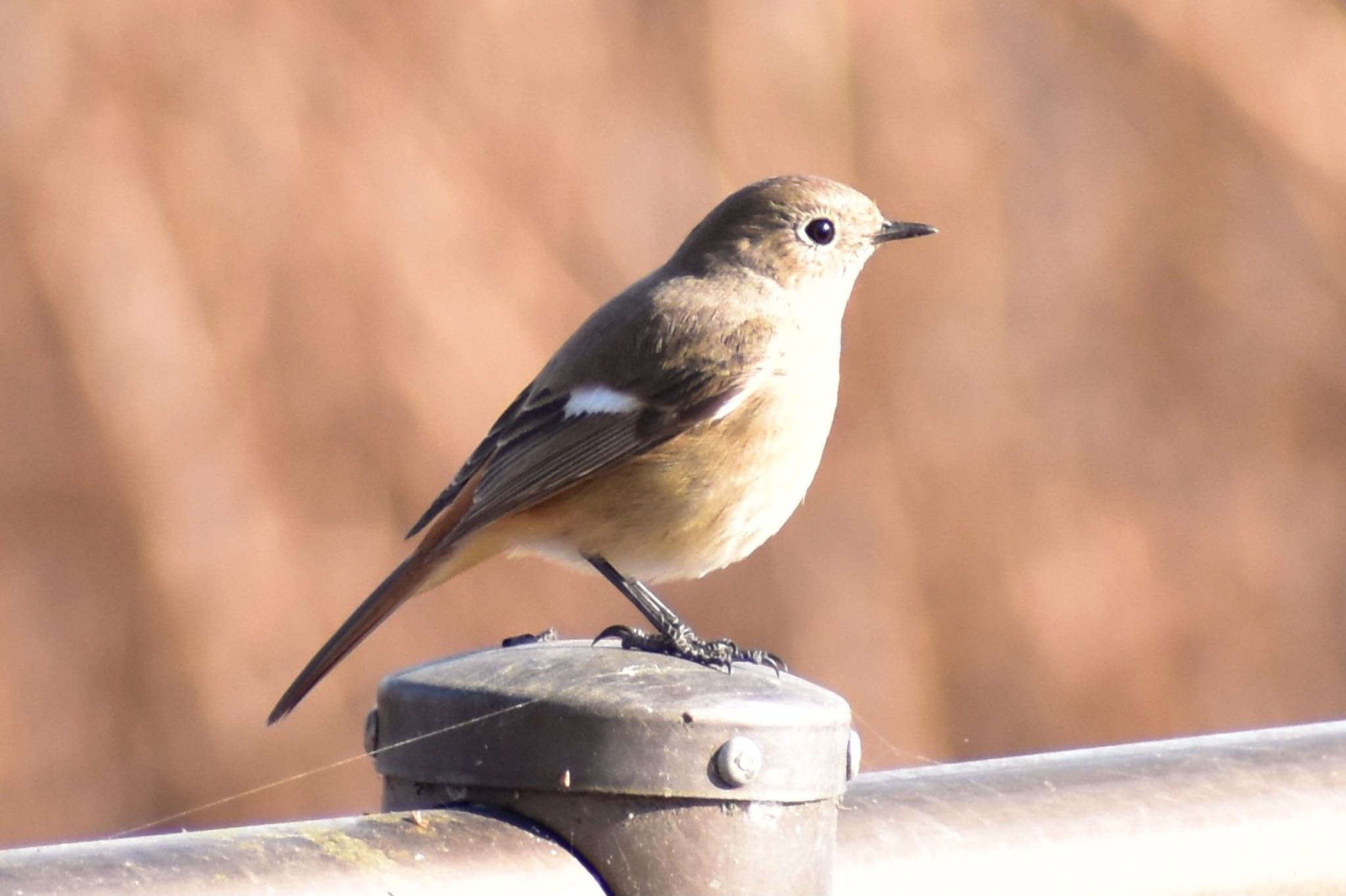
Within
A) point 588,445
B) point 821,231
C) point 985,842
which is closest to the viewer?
point 985,842

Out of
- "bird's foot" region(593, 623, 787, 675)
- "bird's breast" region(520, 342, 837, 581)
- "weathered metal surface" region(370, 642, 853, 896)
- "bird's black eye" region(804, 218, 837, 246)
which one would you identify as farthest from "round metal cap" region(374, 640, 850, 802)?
"bird's black eye" region(804, 218, 837, 246)

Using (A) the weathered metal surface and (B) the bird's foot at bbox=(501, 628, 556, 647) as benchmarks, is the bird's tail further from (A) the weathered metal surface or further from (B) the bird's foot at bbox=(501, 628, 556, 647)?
(A) the weathered metal surface

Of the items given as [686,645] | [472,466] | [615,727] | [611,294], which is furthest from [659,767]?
[611,294]

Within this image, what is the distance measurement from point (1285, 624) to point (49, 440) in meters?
5.00

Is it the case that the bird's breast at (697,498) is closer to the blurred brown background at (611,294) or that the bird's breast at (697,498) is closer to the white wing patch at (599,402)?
the white wing patch at (599,402)

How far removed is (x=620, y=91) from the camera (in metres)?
7.23

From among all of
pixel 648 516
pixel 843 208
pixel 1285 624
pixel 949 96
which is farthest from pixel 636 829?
pixel 1285 624

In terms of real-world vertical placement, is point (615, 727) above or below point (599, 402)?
below

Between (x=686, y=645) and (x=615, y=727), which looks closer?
(x=615, y=727)

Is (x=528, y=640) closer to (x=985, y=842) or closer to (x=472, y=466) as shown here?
(x=985, y=842)

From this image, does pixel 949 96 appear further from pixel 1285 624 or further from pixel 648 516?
pixel 648 516

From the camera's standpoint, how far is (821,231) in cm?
428

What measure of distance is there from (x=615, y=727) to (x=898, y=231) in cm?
251

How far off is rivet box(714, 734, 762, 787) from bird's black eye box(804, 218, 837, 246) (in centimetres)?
243
